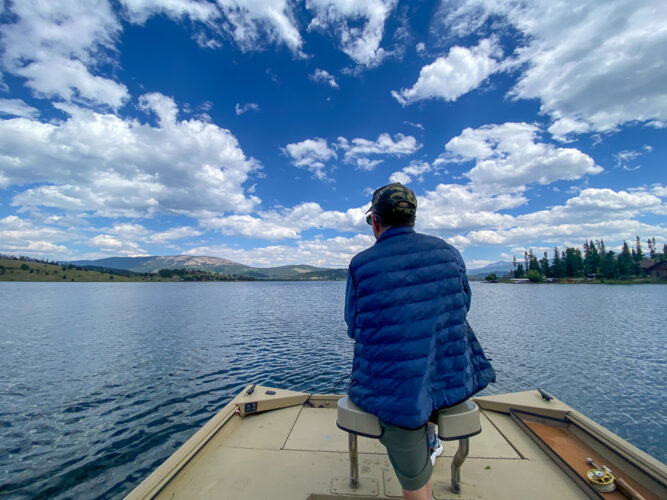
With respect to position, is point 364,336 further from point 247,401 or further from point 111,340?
point 111,340

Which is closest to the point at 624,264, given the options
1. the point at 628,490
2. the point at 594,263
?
the point at 594,263

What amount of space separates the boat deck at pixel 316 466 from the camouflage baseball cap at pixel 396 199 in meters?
3.54

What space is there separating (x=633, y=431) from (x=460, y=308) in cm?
1271

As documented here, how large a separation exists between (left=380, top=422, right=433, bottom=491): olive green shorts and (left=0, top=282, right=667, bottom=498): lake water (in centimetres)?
756

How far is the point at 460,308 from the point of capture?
263cm

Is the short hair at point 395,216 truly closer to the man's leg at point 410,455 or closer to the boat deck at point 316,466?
the man's leg at point 410,455

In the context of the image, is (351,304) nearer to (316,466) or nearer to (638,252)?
(316,466)

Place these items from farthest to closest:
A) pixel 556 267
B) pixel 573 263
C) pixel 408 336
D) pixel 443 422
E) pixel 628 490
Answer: pixel 556 267
pixel 573 263
pixel 628 490
pixel 443 422
pixel 408 336

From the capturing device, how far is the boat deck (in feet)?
12.9

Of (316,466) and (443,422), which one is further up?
(443,422)

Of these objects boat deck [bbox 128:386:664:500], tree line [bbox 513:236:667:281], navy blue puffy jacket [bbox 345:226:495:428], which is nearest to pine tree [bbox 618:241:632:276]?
tree line [bbox 513:236:667:281]

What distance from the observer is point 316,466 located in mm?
4539

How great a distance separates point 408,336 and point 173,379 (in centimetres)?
1513

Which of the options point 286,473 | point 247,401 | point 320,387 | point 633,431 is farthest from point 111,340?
point 633,431
